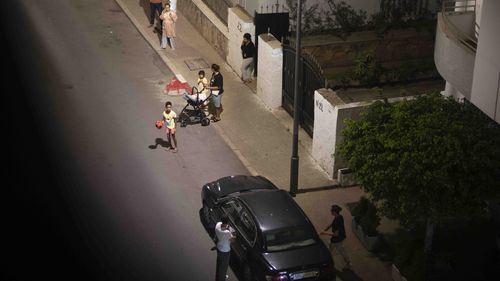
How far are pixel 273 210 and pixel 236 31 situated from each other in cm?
1123

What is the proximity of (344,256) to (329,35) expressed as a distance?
38.2 feet

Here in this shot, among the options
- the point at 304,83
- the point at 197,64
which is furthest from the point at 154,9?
the point at 304,83

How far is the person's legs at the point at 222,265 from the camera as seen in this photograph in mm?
19266

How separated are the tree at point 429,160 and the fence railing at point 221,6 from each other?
13341mm

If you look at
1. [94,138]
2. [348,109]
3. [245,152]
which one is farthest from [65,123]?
[348,109]

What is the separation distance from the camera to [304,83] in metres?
26.5

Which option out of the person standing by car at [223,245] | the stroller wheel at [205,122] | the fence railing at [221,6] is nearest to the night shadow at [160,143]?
the stroller wheel at [205,122]

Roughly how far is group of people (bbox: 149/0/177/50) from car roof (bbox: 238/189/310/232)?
1213cm

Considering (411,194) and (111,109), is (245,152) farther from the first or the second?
(411,194)

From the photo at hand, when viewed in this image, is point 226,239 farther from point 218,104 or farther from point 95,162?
point 218,104

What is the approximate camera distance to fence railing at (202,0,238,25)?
1248 inches

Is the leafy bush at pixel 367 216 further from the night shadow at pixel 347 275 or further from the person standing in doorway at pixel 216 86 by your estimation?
the person standing in doorway at pixel 216 86

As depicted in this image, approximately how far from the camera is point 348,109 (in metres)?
23.2

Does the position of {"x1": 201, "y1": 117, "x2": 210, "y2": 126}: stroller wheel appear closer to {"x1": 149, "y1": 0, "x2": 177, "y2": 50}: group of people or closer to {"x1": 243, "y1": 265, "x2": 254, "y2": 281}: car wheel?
{"x1": 149, "y1": 0, "x2": 177, "y2": 50}: group of people
